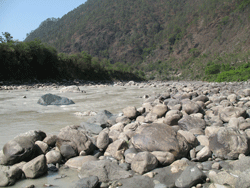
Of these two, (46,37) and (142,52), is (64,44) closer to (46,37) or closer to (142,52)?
(46,37)

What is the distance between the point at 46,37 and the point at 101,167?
116856 mm

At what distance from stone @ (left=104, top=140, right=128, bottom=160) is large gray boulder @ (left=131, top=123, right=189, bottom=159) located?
0.20 meters

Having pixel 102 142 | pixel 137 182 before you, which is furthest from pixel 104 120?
pixel 137 182

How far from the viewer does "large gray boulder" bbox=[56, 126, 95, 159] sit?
3074 millimetres

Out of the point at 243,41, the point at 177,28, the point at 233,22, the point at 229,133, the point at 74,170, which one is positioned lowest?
the point at 74,170

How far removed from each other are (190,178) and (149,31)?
105 m

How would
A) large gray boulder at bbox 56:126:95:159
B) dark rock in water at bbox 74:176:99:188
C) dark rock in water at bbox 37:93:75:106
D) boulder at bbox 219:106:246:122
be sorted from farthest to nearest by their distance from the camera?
dark rock in water at bbox 37:93:75:106, boulder at bbox 219:106:246:122, large gray boulder at bbox 56:126:95:159, dark rock in water at bbox 74:176:99:188

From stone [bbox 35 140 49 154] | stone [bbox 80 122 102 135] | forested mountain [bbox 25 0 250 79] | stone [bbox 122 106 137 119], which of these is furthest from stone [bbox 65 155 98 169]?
forested mountain [bbox 25 0 250 79]

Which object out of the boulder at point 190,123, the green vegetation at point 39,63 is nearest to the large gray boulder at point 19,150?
the boulder at point 190,123

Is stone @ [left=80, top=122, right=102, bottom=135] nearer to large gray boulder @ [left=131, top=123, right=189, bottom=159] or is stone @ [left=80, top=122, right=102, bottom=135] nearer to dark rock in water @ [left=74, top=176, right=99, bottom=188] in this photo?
large gray boulder @ [left=131, top=123, right=189, bottom=159]

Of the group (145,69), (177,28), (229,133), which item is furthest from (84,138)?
(177,28)

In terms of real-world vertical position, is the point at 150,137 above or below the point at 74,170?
above

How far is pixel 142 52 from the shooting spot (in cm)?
9638

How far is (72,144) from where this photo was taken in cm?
318
